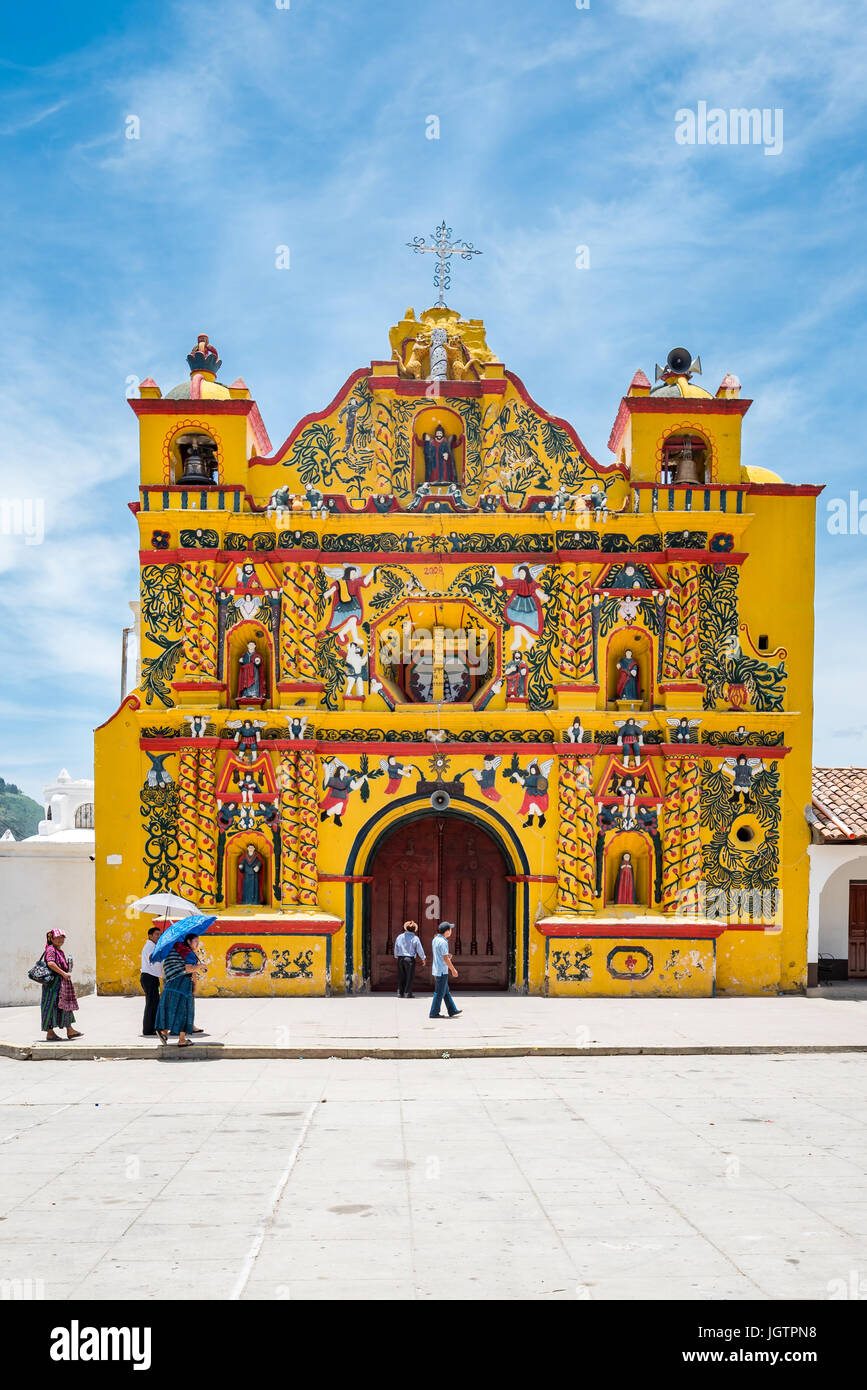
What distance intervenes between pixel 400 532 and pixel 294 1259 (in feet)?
47.2

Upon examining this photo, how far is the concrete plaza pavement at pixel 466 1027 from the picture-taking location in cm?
1474

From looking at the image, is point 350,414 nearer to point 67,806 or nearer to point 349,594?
point 349,594

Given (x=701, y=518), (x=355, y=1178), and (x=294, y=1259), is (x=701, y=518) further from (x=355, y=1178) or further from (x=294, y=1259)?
(x=294, y=1259)

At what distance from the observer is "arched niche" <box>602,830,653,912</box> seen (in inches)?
777

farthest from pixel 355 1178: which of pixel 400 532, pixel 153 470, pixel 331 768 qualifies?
pixel 153 470

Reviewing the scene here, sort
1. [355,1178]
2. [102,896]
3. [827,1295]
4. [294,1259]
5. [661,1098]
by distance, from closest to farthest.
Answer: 1. [827,1295]
2. [294,1259]
3. [355,1178]
4. [661,1098]
5. [102,896]

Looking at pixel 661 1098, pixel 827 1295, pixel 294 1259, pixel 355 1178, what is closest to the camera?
pixel 827 1295

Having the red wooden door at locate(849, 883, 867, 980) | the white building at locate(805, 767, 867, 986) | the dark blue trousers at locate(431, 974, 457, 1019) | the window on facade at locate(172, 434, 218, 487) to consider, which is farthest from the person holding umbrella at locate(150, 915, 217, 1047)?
the red wooden door at locate(849, 883, 867, 980)

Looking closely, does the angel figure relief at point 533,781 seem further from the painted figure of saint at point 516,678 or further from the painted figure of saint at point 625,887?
the painted figure of saint at point 625,887

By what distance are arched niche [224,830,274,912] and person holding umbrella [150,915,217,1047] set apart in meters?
4.66

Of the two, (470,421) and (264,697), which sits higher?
(470,421)

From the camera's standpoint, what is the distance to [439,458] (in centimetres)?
2034

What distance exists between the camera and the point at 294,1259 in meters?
7.13
